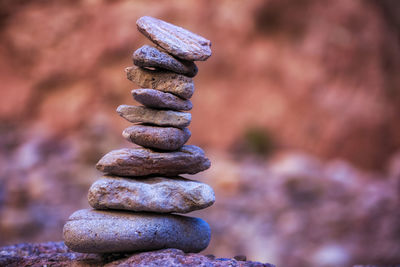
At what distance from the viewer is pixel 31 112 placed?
18.6 m

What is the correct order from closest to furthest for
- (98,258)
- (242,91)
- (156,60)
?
(156,60)
(98,258)
(242,91)

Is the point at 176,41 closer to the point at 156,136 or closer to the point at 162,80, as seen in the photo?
the point at 162,80

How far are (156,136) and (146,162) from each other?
0.33 m

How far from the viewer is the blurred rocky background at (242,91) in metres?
16.1

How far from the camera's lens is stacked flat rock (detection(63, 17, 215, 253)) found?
185 inches

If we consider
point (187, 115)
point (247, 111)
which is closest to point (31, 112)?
point (247, 111)

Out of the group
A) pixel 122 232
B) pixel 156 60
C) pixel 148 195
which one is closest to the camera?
pixel 122 232

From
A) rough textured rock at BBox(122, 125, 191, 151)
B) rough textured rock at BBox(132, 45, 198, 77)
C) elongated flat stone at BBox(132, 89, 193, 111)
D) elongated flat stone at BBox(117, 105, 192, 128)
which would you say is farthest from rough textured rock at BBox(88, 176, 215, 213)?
rough textured rock at BBox(132, 45, 198, 77)

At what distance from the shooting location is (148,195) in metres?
4.92

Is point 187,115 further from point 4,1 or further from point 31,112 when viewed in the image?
point 31,112

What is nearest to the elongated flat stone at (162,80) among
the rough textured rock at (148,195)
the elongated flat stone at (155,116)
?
the elongated flat stone at (155,116)

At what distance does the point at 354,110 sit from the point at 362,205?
6715mm

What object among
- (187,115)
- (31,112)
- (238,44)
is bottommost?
(187,115)

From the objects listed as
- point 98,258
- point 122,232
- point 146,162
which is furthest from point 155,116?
point 98,258
